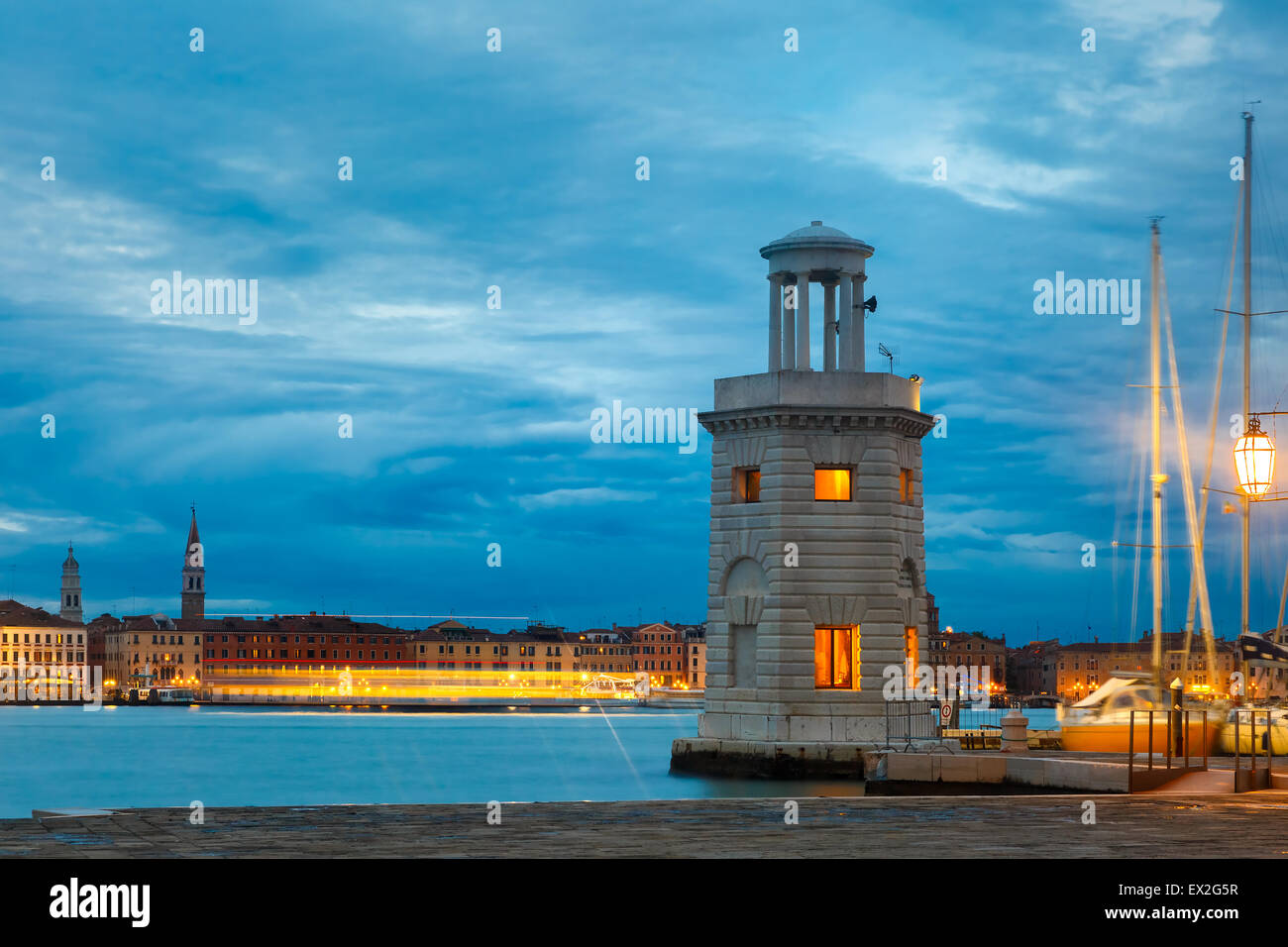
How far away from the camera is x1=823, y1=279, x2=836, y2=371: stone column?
45.6m

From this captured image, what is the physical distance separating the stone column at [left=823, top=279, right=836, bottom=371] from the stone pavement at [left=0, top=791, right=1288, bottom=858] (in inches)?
1079

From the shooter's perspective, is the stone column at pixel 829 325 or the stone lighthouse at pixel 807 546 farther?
the stone column at pixel 829 325

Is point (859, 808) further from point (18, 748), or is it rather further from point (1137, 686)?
point (18, 748)

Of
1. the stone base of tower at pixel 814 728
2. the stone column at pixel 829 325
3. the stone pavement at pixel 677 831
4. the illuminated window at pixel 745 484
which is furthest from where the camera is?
the stone column at pixel 829 325

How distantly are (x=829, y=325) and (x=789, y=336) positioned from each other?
4.93 ft

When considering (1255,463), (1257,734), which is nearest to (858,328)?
(1257,734)

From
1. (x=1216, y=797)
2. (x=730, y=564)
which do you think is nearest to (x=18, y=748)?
(x=730, y=564)

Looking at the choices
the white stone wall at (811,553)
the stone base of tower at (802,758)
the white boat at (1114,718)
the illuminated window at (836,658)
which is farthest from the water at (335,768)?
the white boat at (1114,718)

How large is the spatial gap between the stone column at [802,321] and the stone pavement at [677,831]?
1038 inches

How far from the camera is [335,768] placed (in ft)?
260

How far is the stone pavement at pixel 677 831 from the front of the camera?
13.1 meters

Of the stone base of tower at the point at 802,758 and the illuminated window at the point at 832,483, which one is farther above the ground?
the illuminated window at the point at 832,483

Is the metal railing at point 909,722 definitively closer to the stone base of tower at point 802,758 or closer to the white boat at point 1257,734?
the stone base of tower at point 802,758
